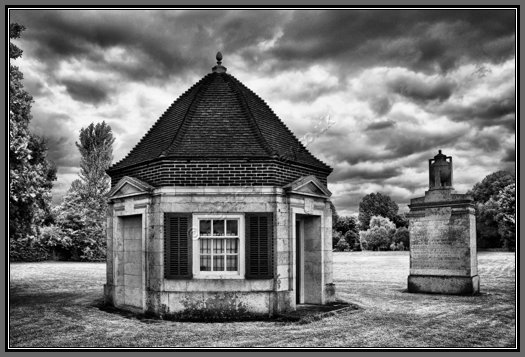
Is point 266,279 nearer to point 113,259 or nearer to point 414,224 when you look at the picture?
point 113,259

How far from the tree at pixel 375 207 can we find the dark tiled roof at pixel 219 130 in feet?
239

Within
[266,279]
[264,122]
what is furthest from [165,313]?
[264,122]

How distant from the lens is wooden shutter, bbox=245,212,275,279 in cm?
1438

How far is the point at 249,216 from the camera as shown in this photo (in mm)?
14508

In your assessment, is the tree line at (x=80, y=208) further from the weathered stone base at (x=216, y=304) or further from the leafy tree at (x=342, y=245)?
the weathered stone base at (x=216, y=304)

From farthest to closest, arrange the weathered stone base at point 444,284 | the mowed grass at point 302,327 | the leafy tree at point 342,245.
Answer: the leafy tree at point 342,245 → the weathered stone base at point 444,284 → the mowed grass at point 302,327

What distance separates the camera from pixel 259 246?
1445 centimetres

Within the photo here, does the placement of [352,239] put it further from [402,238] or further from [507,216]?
[507,216]

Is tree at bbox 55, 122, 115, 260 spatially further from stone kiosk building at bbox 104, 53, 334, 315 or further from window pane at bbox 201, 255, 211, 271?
window pane at bbox 201, 255, 211, 271

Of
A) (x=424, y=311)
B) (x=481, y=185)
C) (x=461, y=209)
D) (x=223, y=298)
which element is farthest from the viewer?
(x=481, y=185)

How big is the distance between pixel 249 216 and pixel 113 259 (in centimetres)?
513

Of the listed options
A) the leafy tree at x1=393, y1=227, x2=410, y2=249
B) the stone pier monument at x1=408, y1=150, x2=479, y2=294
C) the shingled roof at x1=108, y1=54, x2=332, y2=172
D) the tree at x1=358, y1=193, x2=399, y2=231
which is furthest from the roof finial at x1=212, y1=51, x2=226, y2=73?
the tree at x1=358, y1=193, x2=399, y2=231

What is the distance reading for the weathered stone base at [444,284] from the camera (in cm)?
1955

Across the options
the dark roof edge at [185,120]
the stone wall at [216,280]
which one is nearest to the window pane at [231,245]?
the stone wall at [216,280]
